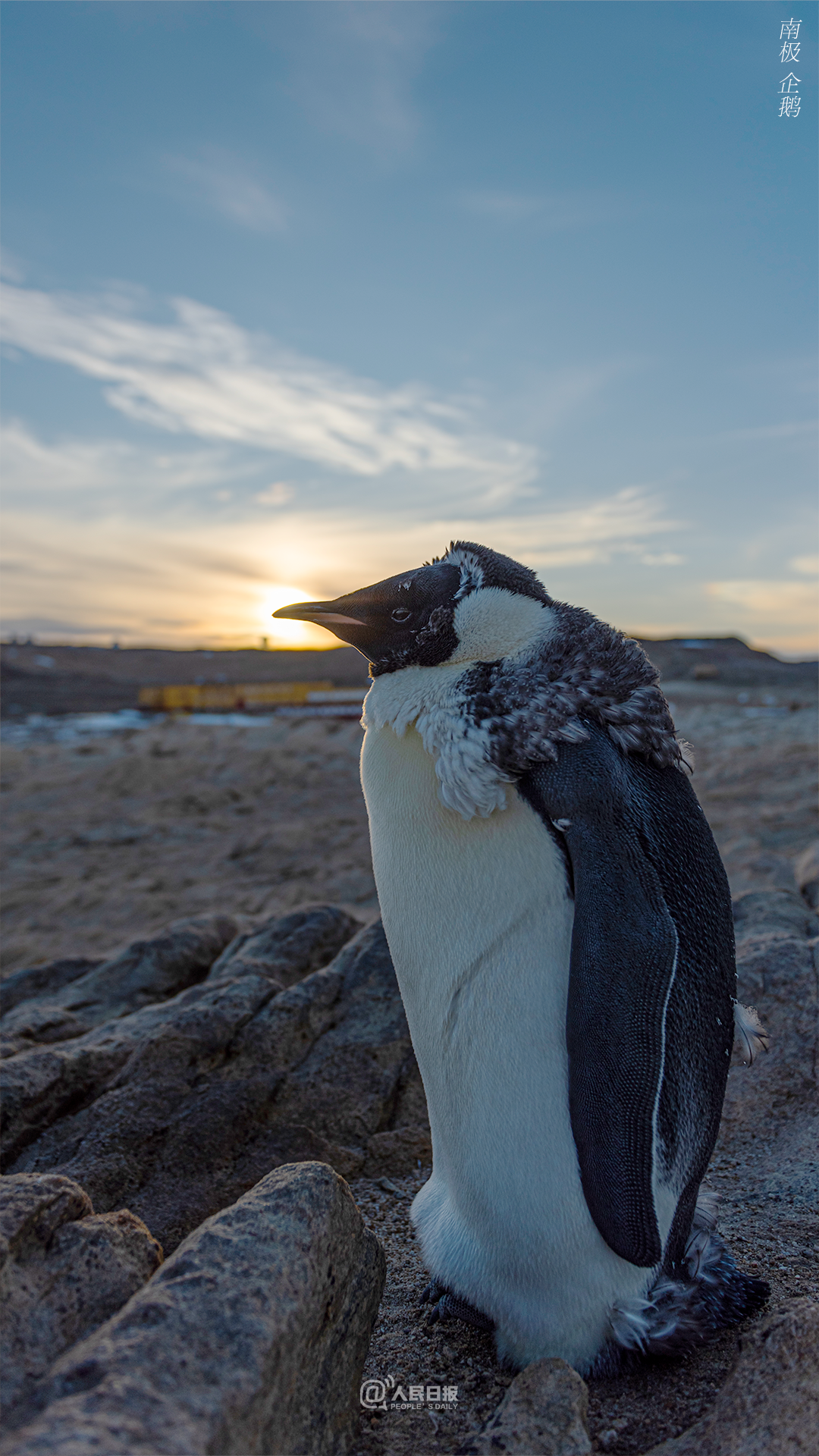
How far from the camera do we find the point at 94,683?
25703mm

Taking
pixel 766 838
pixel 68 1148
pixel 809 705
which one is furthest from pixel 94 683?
pixel 68 1148

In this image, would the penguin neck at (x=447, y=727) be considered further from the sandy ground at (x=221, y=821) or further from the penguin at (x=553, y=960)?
the sandy ground at (x=221, y=821)

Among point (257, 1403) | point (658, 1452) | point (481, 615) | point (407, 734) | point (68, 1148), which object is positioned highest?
point (481, 615)

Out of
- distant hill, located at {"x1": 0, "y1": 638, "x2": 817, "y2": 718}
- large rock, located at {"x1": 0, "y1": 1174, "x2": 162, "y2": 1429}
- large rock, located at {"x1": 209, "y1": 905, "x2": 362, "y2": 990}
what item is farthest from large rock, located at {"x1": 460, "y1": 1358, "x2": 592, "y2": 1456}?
distant hill, located at {"x1": 0, "y1": 638, "x2": 817, "y2": 718}

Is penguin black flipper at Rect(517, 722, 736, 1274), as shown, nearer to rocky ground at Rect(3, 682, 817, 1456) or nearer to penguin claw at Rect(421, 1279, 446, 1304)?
rocky ground at Rect(3, 682, 817, 1456)

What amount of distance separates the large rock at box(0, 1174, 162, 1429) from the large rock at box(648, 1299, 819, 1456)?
0.92 metres

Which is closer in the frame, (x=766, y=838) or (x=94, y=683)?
(x=766, y=838)

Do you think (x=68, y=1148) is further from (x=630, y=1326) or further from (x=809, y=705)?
(x=809, y=705)

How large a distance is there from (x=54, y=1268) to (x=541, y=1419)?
0.82 metres

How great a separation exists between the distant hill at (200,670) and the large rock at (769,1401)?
13.7 metres

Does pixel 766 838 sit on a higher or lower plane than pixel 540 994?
lower

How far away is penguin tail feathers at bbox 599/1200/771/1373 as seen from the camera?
5.37 ft

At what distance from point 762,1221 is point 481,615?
5.71ft

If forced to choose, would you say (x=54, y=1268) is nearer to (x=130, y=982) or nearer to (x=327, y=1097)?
(x=327, y=1097)
